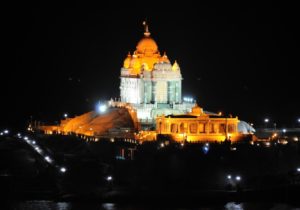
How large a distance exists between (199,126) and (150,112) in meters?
7.85

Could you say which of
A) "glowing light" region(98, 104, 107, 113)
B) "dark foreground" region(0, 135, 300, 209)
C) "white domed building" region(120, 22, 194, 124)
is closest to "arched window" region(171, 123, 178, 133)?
"dark foreground" region(0, 135, 300, 209)

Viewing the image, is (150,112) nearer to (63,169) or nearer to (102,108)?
(102,108)

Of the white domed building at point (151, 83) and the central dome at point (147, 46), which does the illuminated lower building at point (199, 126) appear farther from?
the central dome at point (147, 46)

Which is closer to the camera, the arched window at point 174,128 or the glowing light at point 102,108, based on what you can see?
the arched window at point 174,128

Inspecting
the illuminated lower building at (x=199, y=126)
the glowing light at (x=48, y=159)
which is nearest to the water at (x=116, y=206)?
the glowing light at (x=48, y=159)

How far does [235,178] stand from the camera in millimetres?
87312

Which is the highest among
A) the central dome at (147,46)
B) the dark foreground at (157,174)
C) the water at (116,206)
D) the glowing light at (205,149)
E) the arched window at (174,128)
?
the central dome at (147,46)

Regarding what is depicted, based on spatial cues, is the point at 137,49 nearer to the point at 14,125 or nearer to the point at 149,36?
the point at 149,36

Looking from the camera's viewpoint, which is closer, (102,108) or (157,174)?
(157,174)

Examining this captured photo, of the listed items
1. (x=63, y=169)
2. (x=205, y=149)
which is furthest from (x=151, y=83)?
(x=63, y=169)

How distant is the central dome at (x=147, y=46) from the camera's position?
110 meters

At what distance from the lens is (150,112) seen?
10806 cm

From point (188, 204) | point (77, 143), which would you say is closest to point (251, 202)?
point (188, 204)

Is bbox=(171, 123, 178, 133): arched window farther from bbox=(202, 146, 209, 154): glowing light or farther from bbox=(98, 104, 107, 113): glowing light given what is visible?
bbox=(98, 104, 107, 113): glowing light
